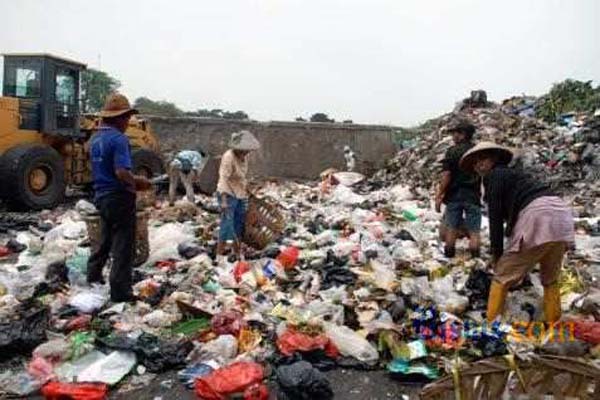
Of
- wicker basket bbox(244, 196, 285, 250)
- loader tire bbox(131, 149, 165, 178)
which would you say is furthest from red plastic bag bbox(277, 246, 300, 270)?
loader tire bbox(131, 149, 165, 178)

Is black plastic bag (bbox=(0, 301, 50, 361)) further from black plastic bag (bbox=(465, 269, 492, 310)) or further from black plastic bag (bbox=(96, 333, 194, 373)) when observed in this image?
black plastic bag (bbox=(465, 269, 492, 310))

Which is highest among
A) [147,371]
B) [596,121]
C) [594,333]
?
[596,121]

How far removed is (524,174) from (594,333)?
3.90 feet

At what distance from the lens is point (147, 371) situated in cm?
395

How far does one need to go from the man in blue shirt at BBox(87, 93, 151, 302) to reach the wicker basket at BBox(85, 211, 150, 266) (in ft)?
2.28

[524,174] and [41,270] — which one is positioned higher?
[524,174]

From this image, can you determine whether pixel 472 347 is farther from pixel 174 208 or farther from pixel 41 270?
pixel 174 208

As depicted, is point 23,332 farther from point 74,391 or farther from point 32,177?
point 32,177

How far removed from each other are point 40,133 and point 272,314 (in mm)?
7689

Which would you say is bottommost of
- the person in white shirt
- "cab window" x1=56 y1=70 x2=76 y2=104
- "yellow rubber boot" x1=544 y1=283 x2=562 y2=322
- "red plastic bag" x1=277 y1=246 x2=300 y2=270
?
"red plastic bag" x1=277 y1=246 x2=300 y2=270

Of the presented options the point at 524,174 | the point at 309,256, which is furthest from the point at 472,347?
the point at 309,256

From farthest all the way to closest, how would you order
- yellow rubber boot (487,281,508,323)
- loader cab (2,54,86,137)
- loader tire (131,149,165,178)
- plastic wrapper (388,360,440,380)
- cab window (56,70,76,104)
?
loader tire (131,149,165,178) → cab window (56,70,76,104) → loader cab (2,54,86,137) → yellow rubber boot (487,281,508,323) → plastic wrapper (388,360,440,380)

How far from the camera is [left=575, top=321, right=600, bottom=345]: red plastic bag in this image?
4.12 metres

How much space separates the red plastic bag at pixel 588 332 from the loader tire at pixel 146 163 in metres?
9.20
